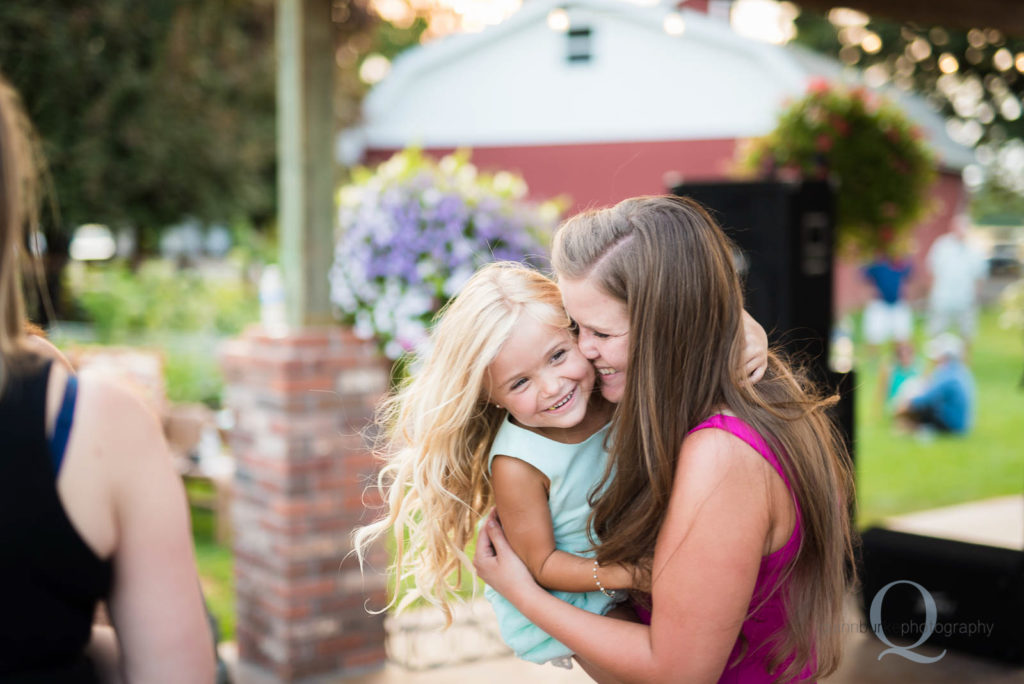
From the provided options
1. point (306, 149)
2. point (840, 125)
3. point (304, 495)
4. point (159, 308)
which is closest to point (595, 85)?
point (840, 125)

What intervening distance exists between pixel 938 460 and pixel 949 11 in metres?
5.05

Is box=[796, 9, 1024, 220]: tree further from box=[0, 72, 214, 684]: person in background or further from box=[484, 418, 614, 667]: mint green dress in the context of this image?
box=[0, 72, 214, 684]: person in background

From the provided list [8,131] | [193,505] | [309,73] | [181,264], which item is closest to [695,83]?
[193,505]

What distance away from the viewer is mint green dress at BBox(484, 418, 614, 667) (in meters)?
1.65

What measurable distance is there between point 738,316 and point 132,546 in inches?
34.2

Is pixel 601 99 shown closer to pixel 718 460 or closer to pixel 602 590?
pixel 602 590

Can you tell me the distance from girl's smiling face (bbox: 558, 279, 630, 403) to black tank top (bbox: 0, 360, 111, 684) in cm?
75

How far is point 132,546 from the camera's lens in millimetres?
1083

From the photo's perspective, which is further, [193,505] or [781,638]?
[193,505]

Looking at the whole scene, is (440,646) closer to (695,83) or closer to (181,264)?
(695,83)

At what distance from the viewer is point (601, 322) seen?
150 centimetres

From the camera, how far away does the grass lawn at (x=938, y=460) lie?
702 centimetres

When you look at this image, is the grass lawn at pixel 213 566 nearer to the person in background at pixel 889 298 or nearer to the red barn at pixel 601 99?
the red barn at pixel 601 99

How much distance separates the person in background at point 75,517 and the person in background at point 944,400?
878 centimetres
